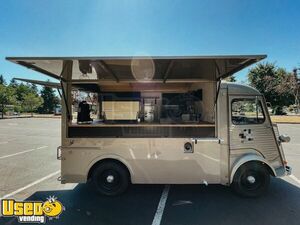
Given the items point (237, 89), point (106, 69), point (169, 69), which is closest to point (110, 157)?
point (106, 69)

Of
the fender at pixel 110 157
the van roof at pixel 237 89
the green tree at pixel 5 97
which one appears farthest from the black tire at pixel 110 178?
the green tree at pixel 5 97

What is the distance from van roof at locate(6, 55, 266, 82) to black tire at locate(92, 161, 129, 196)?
1.89 meters

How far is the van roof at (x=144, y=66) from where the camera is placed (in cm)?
351

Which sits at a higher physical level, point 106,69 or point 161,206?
point 106,69

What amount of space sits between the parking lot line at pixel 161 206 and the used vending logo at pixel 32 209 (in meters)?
1.67

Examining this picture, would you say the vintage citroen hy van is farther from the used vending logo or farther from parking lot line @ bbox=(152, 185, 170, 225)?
the used vending logo

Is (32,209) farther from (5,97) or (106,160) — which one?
(5,97)

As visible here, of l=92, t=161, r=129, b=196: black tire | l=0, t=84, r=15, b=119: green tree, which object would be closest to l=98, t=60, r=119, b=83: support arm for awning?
l=92, t=161, r=129, b=196: black tire

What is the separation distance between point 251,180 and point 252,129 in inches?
40.4

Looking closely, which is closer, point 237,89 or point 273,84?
point 237,89

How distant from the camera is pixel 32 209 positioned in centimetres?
375

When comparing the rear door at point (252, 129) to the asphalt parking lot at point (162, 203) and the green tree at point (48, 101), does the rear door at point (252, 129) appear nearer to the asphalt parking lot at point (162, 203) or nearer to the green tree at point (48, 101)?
the asphalt parking lot at point (162, 203)

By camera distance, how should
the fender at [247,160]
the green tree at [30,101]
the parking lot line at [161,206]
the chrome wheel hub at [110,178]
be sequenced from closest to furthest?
the parking lot line at [161,206]
the fender at [247,160]
the chrome wheel hub at [110,178]
the green tree at [30,101]

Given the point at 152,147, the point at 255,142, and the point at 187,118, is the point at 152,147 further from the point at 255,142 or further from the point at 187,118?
the point at 255,142
